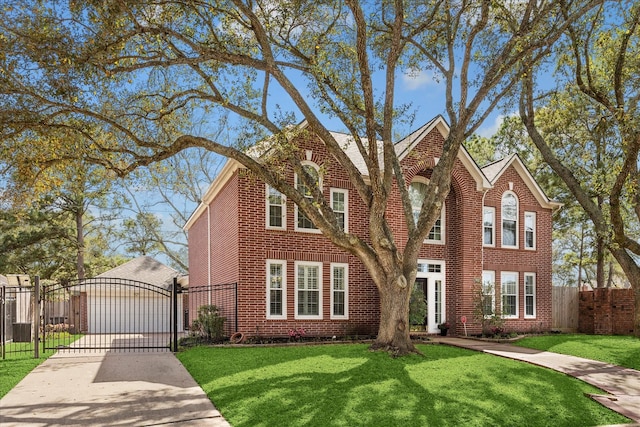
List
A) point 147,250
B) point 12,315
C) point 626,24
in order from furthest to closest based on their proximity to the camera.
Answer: point 147,250, point 12,315, point 626,24

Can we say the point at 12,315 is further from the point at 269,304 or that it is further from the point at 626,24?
the point at 626,24

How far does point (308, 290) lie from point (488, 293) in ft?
24.9

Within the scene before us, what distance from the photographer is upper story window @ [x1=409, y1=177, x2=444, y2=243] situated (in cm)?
2058

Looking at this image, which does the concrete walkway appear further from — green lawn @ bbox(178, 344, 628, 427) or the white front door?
the white front door

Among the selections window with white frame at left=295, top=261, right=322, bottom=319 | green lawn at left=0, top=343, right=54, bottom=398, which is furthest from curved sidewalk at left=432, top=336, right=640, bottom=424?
green lawn at left=0, top=343, right=54, bottom=398

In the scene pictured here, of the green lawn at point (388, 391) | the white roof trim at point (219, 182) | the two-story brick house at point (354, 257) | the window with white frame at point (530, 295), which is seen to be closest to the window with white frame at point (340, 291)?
the two-story brick house at point (354, 257)

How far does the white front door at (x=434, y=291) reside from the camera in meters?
20.2

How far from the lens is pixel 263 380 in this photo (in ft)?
34.6

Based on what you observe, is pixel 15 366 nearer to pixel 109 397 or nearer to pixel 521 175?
pixel 109 397

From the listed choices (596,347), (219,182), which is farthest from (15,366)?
(596,347)

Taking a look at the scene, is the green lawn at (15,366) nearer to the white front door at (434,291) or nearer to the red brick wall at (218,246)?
the red brick wall at (218,246)

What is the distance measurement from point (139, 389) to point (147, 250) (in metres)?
33.5

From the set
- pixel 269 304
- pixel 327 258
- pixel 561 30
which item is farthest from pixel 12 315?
pixel 561 30

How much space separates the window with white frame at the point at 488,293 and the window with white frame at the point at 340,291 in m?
5.47
